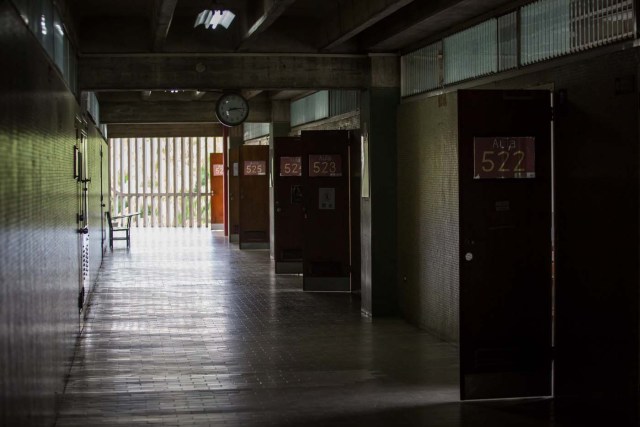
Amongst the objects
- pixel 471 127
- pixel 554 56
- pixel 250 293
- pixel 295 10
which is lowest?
pixel 250 293

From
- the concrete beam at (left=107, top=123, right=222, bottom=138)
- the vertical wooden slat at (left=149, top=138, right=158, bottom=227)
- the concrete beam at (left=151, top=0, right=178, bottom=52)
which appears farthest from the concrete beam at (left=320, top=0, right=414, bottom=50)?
the vertical wooden slat at (left=149, top=138, right=158, bottom=227)

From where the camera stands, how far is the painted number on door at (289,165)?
50.1 feet

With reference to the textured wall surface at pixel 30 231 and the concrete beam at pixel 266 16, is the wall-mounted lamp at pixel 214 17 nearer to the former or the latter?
the concrete beam at pixel 266 16

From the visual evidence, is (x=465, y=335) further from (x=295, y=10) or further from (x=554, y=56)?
(x=295, y=10)

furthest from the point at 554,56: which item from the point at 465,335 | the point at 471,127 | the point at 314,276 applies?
the point at 314,276

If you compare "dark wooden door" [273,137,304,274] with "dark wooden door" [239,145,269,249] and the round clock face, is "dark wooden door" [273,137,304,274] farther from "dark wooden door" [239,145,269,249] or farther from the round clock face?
"dark wooden door" [239,145,269,249]

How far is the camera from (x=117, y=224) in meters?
29.0

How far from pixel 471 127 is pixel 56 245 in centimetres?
289

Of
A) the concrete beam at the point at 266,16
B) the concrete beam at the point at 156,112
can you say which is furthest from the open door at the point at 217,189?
the concrete beam at the point at 266,16

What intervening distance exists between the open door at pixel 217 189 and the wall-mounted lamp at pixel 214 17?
17952 millimetres

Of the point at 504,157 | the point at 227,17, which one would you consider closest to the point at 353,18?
the point at 227,17

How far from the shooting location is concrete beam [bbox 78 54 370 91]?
10305 mm

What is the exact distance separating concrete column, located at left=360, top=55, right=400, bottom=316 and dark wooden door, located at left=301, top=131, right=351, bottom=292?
215cm

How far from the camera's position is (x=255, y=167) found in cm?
2017
